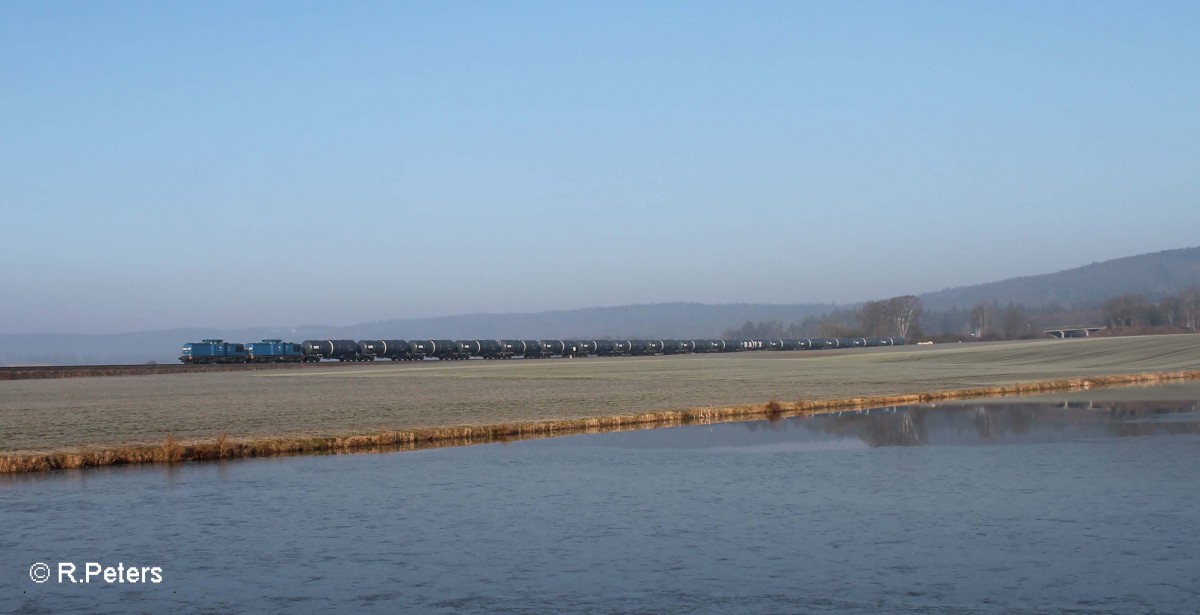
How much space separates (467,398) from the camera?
43.7 meters

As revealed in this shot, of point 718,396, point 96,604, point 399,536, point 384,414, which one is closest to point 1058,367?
point 718,396

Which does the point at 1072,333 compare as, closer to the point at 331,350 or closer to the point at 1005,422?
the point at 331,350

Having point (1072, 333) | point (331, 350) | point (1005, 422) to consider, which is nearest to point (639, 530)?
point (1005, 422)

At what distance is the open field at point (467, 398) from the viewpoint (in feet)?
94.1

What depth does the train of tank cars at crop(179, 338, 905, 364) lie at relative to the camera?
114m

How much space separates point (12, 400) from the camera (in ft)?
153

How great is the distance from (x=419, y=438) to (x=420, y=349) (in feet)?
329

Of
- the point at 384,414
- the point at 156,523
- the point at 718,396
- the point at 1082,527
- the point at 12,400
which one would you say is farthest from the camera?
the point at 12,400

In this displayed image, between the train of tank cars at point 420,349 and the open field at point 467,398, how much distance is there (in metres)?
43.2

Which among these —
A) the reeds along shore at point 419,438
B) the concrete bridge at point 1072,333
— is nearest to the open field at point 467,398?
the reeds along shore at point 419,438

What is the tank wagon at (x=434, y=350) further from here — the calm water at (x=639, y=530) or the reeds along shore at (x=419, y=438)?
Result: the calm water at (x=639, y=530)

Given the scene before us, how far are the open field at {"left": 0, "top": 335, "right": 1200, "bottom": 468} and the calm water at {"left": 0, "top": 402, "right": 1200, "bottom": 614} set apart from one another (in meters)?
5.64

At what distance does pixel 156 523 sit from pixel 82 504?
2.37 metres

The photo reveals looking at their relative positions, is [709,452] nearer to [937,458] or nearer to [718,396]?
[937,458]
